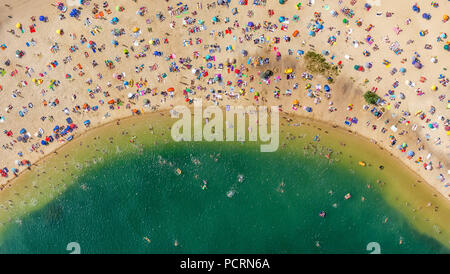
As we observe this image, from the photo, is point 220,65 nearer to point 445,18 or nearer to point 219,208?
point 219,208

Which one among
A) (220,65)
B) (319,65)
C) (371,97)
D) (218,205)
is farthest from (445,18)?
(218,205)

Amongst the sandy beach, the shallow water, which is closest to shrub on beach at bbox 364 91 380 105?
the sandy beach

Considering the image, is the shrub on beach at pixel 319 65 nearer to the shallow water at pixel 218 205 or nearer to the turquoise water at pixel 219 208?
the shallow water at pixel 218 205

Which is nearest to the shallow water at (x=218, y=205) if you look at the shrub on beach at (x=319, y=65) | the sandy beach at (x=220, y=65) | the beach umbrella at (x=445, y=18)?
the sandy beach at (x=220, y=65)

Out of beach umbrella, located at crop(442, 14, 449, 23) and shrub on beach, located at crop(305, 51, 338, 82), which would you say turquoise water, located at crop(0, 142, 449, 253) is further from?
beach umbrella, located at crop(442, 14, 449, 23)
